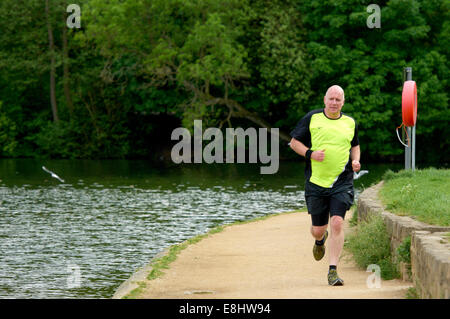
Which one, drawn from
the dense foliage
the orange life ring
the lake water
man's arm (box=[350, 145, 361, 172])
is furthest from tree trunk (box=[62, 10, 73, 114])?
man's arm (box=[350, 145, 361, 172])

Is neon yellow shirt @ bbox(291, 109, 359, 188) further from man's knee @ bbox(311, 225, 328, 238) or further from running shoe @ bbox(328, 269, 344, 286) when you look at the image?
running shoe @ bbox(328, 269, 344, 286)

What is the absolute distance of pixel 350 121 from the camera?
9.52 metres

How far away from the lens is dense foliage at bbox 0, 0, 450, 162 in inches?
1734

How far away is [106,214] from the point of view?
20750 mm

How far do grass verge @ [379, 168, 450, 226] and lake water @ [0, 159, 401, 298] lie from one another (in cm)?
145

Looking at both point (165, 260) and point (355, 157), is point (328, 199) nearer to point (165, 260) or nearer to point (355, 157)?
point (355, 157)

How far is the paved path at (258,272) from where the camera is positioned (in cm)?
931

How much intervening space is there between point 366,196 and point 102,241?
4745 millimetres

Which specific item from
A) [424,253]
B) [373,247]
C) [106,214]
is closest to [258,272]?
[373,247]

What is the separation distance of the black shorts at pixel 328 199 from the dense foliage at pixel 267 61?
3351cm

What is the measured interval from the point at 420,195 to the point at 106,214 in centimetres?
970


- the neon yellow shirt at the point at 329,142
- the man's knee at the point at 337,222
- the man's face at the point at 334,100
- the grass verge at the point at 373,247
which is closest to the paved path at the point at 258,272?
the grass verge at the point at 373,247
